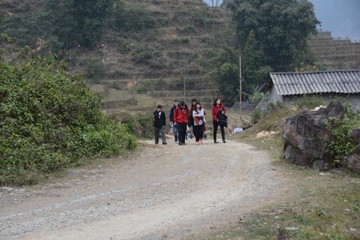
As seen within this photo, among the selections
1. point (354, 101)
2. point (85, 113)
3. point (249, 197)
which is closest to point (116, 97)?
point (354, 101)

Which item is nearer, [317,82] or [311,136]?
[311,136]

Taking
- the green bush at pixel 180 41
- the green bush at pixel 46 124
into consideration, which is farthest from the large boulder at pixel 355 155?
the green bush at pixel 180 41

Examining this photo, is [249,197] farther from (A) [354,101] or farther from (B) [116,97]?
(B) [116,97]

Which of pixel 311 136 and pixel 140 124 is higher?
pixel 311 136

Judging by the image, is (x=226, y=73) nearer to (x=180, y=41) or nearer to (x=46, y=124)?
(x=180, y=41)

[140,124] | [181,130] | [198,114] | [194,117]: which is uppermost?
[198,114]

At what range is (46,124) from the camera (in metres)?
12.5

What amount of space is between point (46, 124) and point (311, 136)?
20.9 feet

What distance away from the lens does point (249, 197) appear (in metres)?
8.66

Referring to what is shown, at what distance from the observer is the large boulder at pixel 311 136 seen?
36.4 feet

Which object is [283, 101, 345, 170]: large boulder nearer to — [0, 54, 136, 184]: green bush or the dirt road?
the dirt road

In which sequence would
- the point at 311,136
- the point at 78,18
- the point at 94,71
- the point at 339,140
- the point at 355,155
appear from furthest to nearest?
the point at 78,18 < the point at 94,71 < the point at 311,136 < the point at 339,140 < the point at 355,155

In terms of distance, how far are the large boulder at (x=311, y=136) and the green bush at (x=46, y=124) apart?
4.87 m

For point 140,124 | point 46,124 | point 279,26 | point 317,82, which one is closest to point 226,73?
point 279,26
